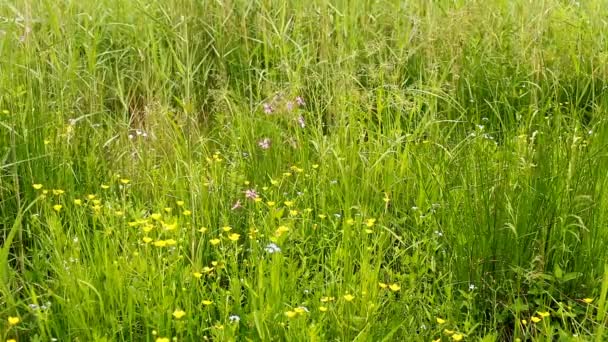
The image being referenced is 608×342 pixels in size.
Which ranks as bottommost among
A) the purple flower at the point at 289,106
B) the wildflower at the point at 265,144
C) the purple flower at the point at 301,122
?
the wildflower at the point at 265,144

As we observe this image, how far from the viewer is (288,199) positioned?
265 cm

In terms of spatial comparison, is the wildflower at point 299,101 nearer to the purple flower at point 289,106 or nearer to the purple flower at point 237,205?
the purple flower at point 289,106

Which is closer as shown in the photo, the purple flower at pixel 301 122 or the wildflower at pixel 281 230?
the wildflower at pixel 281 230

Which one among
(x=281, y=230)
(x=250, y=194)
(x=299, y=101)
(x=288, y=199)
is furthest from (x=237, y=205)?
(x=299, y=101)

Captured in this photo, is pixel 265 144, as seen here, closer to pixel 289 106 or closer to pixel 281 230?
pixel 289 106

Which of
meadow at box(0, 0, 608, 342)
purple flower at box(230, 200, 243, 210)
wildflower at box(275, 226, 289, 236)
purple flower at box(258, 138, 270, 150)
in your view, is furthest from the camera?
purple flower at box(258, 138, 270, 150)

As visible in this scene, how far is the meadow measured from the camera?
2016 millimetres

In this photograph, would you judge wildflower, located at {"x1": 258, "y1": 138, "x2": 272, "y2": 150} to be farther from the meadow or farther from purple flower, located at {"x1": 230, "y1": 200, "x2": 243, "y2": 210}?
purple flower, located at {"x1": 230, "y1": 200, "x2": 243, "y2": 210}

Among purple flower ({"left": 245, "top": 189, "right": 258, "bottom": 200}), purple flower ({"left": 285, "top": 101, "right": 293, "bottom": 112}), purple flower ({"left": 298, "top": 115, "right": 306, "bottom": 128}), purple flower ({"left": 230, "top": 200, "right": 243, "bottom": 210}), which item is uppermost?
purple flower ({"left": 285, "top": 101, "right": 293, "bottom": 112})

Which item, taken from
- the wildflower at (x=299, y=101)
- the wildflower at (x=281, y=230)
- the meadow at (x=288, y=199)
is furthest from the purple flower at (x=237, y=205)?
the wildflower at (x=299, y=101)

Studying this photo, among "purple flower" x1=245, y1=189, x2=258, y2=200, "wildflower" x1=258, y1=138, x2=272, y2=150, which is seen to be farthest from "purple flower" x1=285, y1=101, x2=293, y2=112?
"purple flower" x1=245, y1=189, x2=258, y2=200

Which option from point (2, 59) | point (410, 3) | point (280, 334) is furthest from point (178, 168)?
point (410, 3)

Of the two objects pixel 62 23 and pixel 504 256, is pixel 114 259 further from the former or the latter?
pixel 62 23

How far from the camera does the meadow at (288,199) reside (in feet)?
6.61
